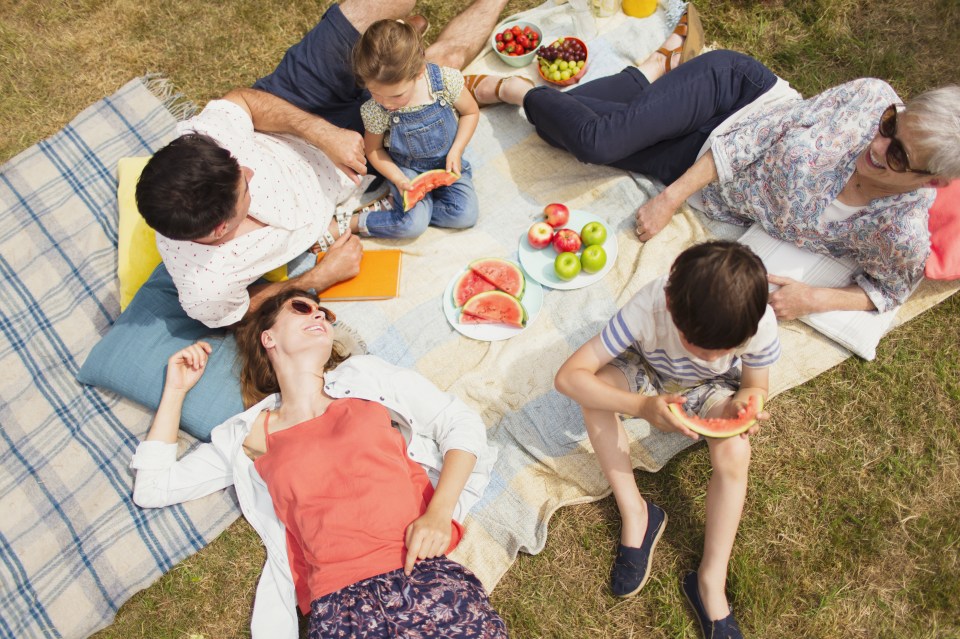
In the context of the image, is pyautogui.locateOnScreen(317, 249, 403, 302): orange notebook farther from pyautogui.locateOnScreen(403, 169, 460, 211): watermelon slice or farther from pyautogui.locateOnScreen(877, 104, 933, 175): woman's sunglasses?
pyautogui.locateOnScreen(877, 104, 933, 175): woman's sunglasses

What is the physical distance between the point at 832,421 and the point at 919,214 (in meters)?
1.32

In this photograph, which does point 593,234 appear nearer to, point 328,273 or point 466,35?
point 328,273

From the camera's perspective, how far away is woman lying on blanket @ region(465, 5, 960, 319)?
11.1 ft

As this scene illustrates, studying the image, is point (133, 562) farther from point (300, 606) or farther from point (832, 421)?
point (832, 421)

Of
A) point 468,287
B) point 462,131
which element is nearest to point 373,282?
point 468,287

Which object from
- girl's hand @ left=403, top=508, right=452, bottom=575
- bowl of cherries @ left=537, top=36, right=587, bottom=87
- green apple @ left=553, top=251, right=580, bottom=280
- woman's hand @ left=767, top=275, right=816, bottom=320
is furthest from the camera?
bowl of cherries @ left=537, top=36, right=587, bottom=87

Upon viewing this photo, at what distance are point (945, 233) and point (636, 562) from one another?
2690 millimetres

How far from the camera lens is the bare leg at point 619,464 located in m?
3.61

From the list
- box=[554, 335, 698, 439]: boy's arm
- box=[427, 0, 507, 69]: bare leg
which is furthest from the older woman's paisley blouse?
box=[427, 0, 507, 69]: bare leg

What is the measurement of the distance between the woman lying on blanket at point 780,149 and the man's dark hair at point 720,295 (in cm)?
134

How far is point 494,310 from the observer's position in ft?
14.2

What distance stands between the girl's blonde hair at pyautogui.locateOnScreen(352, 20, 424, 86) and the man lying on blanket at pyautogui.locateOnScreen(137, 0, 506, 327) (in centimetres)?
65

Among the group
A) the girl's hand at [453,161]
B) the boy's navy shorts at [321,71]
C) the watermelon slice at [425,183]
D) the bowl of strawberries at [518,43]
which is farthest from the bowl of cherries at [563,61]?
the boy's navy shorts at [321,71]

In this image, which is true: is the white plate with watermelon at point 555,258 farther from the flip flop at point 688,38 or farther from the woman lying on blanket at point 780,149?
the flip flop at point 688,38
